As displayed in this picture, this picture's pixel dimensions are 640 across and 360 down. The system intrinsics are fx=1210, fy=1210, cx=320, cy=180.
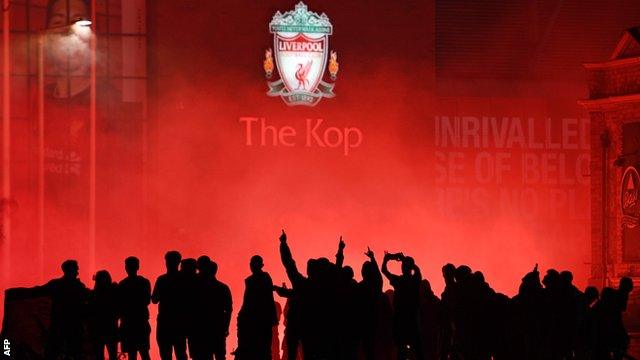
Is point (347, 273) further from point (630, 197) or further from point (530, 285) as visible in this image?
point (630, 197)

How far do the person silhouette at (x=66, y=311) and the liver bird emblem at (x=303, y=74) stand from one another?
16.7 metres

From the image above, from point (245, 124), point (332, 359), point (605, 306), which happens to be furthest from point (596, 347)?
point (245, 124)

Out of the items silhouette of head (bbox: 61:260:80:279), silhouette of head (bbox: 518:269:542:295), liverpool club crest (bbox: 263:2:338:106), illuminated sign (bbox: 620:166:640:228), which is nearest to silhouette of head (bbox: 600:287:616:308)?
silhouette of head (bbox: 518:269:542:295)

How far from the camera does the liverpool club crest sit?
30047mm

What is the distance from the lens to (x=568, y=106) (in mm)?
31750

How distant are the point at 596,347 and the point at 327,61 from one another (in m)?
16.6

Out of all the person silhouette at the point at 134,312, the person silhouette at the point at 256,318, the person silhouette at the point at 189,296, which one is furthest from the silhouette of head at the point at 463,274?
the person silhouette at the point at 134,312

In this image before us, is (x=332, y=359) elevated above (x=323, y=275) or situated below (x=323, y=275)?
below

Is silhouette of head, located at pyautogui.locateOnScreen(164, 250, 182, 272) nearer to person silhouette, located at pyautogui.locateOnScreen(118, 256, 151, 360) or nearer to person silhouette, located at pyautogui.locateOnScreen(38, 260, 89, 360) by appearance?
person silhouette, located at pyautogui.locateOnScreen(118, 256, 151, 360)

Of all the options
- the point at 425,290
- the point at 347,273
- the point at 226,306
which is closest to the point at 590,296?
the point at 425,290

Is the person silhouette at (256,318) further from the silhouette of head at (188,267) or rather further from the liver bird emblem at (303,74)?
the liver bird emblem at (303,74)

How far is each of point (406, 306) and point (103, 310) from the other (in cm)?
356

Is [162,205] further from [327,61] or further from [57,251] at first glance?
[327,61]

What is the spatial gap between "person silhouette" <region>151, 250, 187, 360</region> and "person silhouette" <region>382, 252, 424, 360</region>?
242 centimetres
